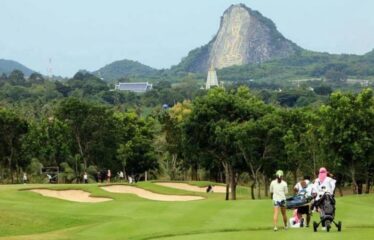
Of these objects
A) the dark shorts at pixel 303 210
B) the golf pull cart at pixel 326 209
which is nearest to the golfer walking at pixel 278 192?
the dark shorts at pixel 303 210

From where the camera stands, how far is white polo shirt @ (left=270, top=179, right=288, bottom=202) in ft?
72.0

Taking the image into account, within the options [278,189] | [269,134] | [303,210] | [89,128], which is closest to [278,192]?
[278,189]

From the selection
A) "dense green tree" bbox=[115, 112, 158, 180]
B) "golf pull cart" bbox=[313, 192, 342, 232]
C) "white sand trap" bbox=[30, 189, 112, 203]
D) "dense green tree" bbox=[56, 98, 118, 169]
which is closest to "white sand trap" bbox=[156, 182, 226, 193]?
"white sand trap" bbox=[30, 189, 112, 203]

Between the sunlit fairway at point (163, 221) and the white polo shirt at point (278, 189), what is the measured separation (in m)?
1.10

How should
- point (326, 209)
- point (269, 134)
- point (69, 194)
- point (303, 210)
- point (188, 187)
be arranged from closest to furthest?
point (326, 209) < point (303, 210) < point (269, 134) < point (69, 194) < point (188, 187)

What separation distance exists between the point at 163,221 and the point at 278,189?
22.1ft

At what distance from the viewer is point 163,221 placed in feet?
89.4

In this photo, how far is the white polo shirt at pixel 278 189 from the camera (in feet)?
72.0

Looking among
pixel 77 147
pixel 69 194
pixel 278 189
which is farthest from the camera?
pixel 77 147

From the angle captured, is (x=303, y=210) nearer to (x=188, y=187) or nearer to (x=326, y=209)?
(x=326, y=209)

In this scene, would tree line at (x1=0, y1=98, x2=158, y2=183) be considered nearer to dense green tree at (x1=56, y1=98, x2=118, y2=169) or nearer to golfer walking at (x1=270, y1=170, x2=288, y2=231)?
dense green tree at (x1=56, y1=98, x2=118, y2=169)

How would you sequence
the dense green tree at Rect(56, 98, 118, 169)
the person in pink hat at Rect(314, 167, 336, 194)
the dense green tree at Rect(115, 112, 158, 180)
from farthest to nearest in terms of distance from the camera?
the dense green tree at Rect(115, 112, 158, 180) → the dense green tree at Rect(56, 98, 118, 169) → the person in pink hat at Rect(314, 167, 336, 194)

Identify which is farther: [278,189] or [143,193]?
[143,193]

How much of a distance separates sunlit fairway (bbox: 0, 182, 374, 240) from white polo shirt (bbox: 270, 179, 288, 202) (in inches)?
43.3
